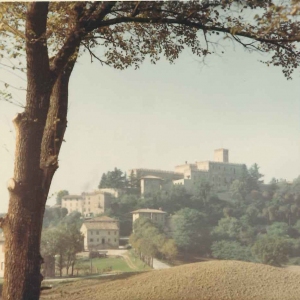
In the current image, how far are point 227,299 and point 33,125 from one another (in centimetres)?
490

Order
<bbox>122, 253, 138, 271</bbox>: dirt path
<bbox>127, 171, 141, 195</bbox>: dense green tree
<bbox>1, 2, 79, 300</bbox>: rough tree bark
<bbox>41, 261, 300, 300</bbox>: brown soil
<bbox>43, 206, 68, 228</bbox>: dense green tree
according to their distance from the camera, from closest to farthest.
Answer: <bbox>1, 2, 79, 300</bbox>: rough tree bark → <bbox>41, 261, 300, 300</bbox>: brown soil → <bbox>122, 253, 138, 271</bbox>: dirt path → <bbox>43, 206, 68, 228</bbox>: dense green tree → <bbox>127, 171, 141, 195</bbox>: dense green tree

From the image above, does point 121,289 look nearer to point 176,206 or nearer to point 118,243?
point 118,243

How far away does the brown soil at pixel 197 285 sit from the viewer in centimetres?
682

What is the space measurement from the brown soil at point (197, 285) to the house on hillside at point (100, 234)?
13326mm

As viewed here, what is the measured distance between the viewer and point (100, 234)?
2197cm

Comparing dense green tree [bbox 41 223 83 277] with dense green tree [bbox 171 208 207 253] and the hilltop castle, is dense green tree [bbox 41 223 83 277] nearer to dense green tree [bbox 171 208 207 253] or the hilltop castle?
dense green tree [bbox 171 208 207 253]

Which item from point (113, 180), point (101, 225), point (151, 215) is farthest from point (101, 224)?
point (113, 180)

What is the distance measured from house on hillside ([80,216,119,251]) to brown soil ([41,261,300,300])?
1333 centimetres

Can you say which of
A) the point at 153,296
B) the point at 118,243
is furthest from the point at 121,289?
the point at 118,243

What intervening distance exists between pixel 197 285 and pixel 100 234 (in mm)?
15431

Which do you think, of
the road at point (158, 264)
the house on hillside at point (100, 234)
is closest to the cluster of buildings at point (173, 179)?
the house on hillside at point (100, 234)

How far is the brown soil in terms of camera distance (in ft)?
22.4

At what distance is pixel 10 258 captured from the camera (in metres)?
2.91

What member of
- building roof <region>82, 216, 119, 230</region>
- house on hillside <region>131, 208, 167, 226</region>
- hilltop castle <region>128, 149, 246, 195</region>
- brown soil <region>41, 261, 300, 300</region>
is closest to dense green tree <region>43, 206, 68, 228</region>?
building roof <region>82, 216, 119, 230</region>
